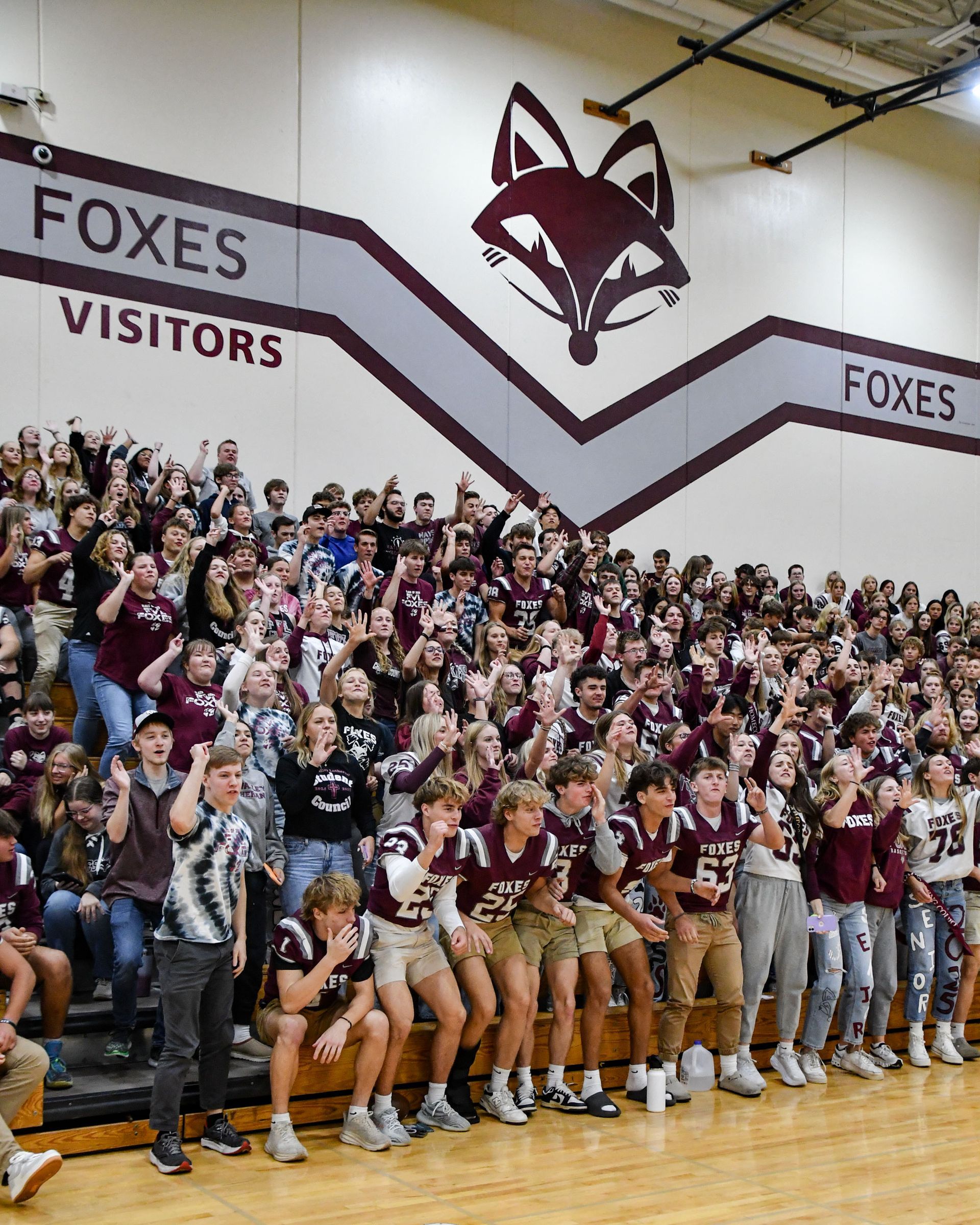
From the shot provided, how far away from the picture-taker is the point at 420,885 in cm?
552

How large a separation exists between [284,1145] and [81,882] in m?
1.51

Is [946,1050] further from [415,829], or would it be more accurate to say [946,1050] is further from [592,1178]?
[415,829]

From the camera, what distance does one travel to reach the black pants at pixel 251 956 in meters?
5.64

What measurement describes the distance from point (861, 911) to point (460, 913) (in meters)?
2.47

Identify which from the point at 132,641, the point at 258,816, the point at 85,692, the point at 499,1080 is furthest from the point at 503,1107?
the point at 85,692

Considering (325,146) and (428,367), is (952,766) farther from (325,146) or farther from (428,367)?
(325,146)

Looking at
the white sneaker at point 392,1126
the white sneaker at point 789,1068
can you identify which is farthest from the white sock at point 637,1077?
the white sneaker at point 392,1126

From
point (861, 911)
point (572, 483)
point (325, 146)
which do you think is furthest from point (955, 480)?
point (861, 911)

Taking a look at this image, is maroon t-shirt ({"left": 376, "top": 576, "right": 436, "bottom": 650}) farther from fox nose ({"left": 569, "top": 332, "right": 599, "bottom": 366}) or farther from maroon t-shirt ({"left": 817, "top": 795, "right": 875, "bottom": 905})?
fox nose ({"left": 569, "top": 332, "right": 599, "bottom": 366})

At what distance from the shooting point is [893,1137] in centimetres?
577

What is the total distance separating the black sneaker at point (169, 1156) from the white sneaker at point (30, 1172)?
0.49 m

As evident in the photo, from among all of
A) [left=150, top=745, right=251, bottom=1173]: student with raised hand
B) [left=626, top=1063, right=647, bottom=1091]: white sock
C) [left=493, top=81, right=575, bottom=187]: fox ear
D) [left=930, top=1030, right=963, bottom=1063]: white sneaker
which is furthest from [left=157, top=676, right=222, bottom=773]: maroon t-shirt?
[left=493, top=81, right=575, bottom=187]: fox ear

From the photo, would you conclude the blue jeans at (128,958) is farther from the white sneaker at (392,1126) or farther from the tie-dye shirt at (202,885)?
the white sneaker at (392,1126)

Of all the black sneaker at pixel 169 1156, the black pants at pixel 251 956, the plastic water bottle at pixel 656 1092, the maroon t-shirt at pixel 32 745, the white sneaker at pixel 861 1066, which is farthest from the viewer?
the white sneaker at pixel 861 1066
